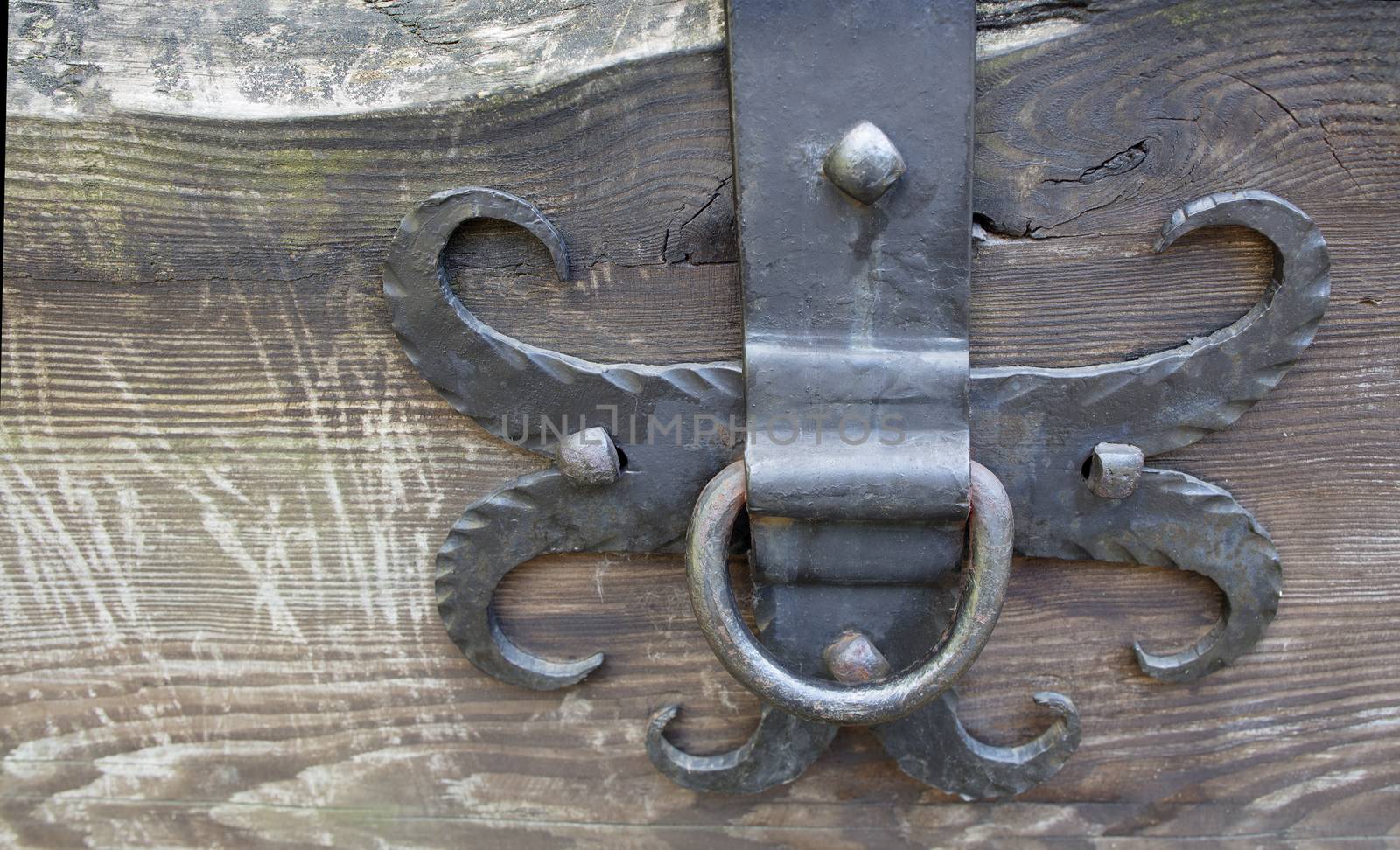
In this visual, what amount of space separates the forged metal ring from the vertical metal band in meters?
0.03

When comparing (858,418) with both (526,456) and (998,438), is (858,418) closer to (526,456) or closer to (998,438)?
(998,438)

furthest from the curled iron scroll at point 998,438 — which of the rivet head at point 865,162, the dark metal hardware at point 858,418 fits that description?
the rivet head at point 865,162

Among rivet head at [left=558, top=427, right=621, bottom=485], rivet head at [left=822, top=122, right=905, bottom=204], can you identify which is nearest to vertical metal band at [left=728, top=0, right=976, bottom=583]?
rivet head at [left=822, top=122, right=905, bottom=204]

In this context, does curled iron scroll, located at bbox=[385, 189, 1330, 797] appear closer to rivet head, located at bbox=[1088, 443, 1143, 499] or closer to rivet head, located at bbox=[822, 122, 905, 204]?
rivet head, located at bbox=[1088, 443, 1143, 499]

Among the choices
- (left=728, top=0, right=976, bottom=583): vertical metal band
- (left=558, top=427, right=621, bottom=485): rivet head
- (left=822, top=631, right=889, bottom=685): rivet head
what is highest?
(left=728, top=0, right=976, bottom=583): vertical metal band

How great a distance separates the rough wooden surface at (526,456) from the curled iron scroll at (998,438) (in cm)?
2

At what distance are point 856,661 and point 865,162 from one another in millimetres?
Result: 335

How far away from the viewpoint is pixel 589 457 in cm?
62

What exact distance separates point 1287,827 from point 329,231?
2.92 feet

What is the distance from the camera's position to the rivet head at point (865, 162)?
0.54 m

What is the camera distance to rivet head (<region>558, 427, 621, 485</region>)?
0.62 metres

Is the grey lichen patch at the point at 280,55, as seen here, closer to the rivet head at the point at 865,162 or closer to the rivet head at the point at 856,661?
the rivet head at the point at 865,162

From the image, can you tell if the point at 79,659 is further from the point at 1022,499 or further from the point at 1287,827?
the point at 1287,827

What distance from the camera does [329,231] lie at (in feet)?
2.09
